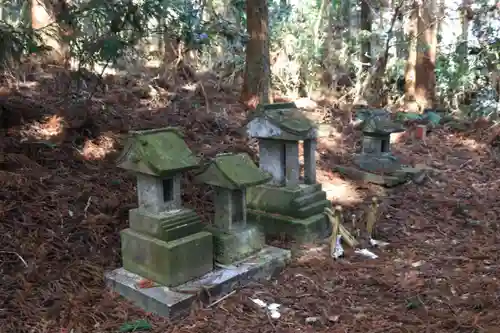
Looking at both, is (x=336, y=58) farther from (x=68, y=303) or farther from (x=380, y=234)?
(x=68, y=303)

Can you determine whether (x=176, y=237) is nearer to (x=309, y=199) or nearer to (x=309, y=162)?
(x=309, y=199)

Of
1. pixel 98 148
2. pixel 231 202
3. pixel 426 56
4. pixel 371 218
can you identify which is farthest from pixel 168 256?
pixel 426 56

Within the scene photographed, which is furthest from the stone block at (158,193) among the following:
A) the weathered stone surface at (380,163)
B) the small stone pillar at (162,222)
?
the weathered stone surface at (380,163)

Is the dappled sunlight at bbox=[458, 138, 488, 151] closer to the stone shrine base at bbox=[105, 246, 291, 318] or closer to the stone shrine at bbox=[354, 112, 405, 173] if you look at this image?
the stone shrine at bbox=[354, 112, 405, 173]

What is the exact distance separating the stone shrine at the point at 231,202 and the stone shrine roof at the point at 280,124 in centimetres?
78

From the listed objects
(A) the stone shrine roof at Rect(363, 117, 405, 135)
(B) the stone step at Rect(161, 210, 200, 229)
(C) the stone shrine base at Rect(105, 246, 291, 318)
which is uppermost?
(A) the stone shrine roof at Rect(363, 117, 405, 135)

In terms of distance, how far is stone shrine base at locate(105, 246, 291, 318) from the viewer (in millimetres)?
4344

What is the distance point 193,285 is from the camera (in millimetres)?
4605

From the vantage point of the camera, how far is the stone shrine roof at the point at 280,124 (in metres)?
5.77

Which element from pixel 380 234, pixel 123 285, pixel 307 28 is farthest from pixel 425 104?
pixel 123 285

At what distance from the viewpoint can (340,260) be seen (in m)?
5.54

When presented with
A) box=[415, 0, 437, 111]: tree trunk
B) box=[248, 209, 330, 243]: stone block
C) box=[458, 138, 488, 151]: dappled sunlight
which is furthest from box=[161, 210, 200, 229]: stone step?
box=[415, 0, 437, 111]: tree trunk

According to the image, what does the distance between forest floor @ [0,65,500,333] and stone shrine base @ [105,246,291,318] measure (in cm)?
9

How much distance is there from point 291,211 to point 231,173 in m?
1.36
